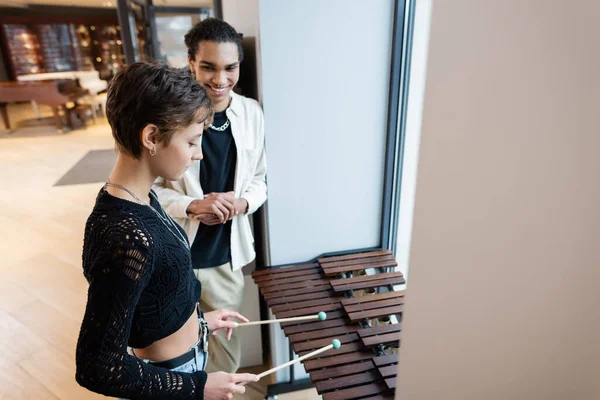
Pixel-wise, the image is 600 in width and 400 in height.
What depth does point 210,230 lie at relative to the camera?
1751mm

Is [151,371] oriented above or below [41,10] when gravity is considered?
below

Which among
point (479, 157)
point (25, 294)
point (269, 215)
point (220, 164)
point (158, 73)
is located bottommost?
point (25, 294)

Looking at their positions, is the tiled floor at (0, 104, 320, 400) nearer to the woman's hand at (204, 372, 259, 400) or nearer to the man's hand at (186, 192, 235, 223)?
the man's hand at (186, 192, 235, 223)

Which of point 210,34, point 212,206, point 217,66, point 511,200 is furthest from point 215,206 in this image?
point 511,200

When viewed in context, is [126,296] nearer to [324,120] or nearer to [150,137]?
[150,137]

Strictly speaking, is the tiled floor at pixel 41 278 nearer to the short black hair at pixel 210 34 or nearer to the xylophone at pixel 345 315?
the xylophone at pixel 345 315

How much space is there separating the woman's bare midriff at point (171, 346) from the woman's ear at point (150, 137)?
51 cm

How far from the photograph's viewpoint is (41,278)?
10.9 feet

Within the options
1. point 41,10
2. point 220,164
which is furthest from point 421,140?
point 41,10

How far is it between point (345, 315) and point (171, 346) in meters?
0.87

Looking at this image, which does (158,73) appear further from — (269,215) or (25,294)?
A: (25,294)

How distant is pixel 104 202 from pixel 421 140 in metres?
0.67

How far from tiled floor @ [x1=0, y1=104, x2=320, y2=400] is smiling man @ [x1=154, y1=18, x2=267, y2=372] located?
0.90 metres

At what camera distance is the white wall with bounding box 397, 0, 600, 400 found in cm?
51
